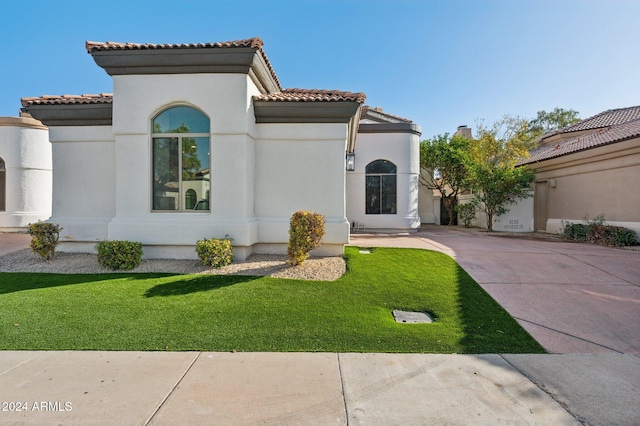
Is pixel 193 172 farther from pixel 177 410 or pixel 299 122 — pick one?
pixel 177 410

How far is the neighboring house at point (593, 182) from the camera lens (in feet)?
38.1

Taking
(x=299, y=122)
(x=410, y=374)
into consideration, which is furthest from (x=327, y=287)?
(x=299, y=122)

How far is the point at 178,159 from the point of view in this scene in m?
8.00

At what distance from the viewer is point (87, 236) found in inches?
340

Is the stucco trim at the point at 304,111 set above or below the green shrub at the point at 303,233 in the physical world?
above

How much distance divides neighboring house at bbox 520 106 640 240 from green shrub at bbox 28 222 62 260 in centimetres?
1853

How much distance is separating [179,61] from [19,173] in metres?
12.1

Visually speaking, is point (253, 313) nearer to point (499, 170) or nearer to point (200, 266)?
point (200, 266)

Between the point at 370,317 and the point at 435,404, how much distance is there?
6.56ft

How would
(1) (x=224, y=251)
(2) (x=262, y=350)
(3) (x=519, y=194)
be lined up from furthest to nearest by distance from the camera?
(3) (x=519, y=194)
(1) (x=224, y=251)
(2) (x=262, y=350)

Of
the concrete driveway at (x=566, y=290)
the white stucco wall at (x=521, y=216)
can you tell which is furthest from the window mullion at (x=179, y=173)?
the white stucco wall at (x=521, y=216)

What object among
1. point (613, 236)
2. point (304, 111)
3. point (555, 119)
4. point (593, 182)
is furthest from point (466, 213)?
point (555, 119)

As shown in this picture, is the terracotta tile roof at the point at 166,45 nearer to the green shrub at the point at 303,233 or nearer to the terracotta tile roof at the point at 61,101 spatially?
the terracotta tile roof at the point at 61,101

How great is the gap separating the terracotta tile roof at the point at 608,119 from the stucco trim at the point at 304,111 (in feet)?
64.3
